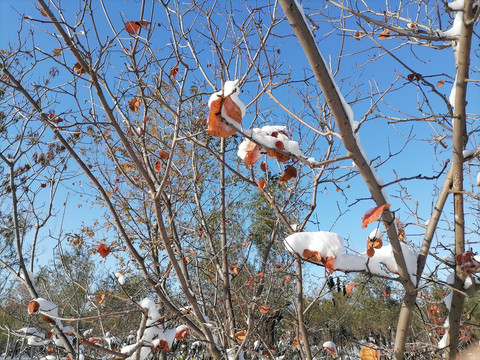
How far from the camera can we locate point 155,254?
6.22 meters

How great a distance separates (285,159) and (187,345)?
516cm

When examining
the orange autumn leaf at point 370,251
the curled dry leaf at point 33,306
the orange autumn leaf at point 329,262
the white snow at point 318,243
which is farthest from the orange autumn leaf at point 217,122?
the curled dry leaf at point 33,306

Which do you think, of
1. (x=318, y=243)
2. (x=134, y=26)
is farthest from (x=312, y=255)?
(x=134, y=26)

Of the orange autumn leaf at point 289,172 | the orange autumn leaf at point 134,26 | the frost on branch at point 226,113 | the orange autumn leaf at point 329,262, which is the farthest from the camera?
the orange autumn leaf at point 134,26

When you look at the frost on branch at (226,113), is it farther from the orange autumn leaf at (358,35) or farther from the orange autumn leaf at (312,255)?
the orange autumn leaf at (358,35)

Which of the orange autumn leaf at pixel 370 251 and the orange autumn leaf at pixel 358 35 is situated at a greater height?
the orange autumn leaf at pixel 358 35

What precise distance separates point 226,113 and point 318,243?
0.62 meters

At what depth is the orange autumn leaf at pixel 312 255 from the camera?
1.40 metres

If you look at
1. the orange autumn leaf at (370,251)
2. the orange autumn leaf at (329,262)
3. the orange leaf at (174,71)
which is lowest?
the orange autumn leaf at (329,262)

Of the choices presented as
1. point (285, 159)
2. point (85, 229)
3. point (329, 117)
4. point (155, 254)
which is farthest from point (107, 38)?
point (85, 229)

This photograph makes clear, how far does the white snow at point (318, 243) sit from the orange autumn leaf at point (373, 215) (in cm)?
15

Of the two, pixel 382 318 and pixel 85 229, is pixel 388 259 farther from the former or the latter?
pixel 382 318

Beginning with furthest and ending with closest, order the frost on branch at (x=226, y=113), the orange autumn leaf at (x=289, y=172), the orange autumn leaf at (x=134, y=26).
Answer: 1. the orange autumn leaf at (x=134, y=26)
2. the orange autumn leaf at (x=289, y=172)
3. the frost on branch at (x=226, y=113)

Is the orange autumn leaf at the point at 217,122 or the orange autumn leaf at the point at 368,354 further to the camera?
the orange autumn leaf at the point at 368,354
